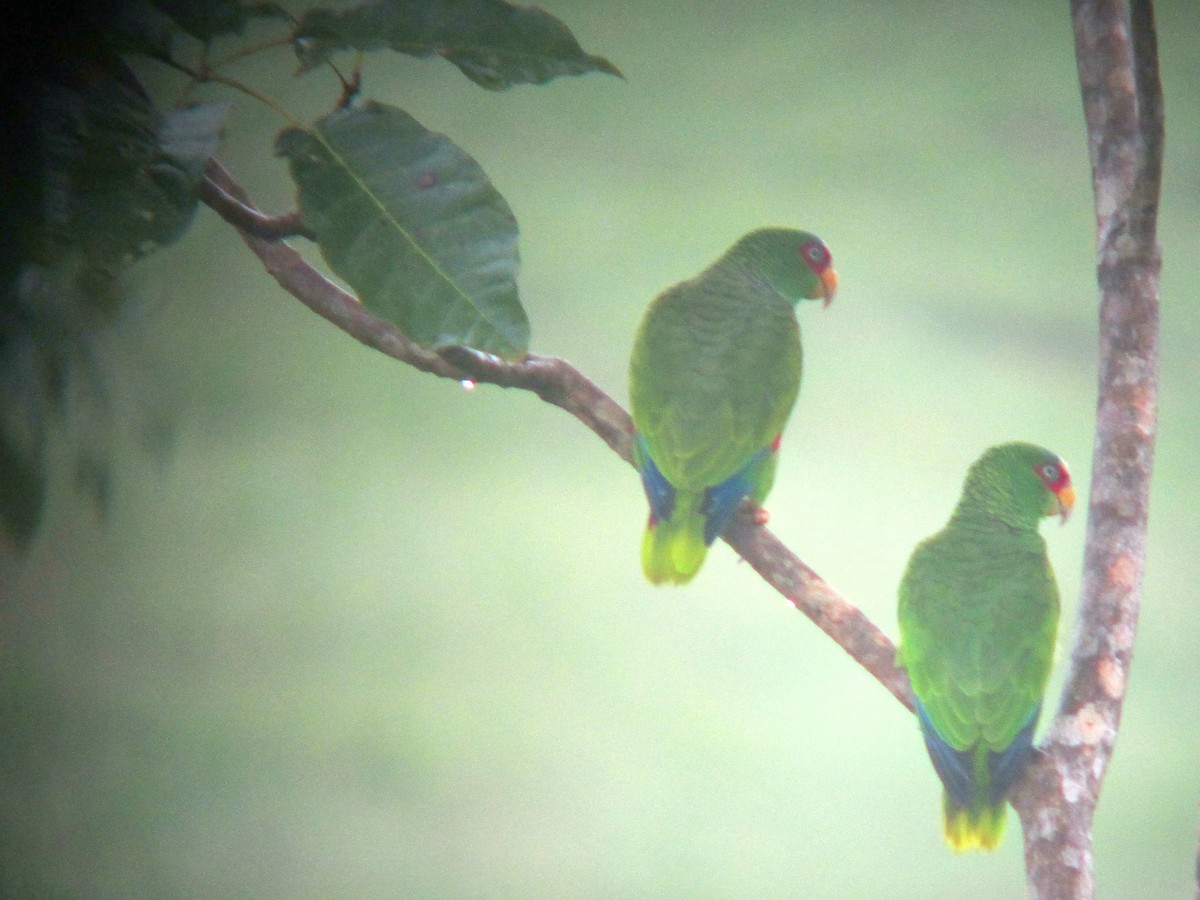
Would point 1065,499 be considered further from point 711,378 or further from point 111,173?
point 111,173

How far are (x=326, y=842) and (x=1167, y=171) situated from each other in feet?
5.93

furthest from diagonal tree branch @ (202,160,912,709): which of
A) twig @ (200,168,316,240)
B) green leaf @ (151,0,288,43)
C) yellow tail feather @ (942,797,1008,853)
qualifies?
green leaf @ (151,0,288,43)

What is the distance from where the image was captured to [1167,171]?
1.94 m

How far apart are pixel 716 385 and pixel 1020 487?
483 mm

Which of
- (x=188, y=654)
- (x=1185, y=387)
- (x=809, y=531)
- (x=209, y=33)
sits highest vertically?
(x=1185, y=387)

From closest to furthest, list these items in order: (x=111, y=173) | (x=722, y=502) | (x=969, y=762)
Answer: (x=111, y=173)
(x=969, y=762)
(x=722, y=502)

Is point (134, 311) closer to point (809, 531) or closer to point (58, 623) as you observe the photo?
point (58, 623)

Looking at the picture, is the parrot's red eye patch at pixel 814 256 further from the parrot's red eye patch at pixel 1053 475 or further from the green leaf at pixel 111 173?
the green leaf at pixel 111 173

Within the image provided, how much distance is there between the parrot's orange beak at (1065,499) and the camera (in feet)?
5.53

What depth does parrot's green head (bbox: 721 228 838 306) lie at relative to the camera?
1.83 m

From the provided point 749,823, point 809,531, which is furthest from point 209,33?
point 749,823

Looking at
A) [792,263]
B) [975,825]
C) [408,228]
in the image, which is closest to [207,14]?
[408,228]

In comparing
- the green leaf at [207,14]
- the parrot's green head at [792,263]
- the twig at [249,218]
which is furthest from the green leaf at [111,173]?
the parrot's green head at [792,263]

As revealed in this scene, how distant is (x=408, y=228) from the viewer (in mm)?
1271
